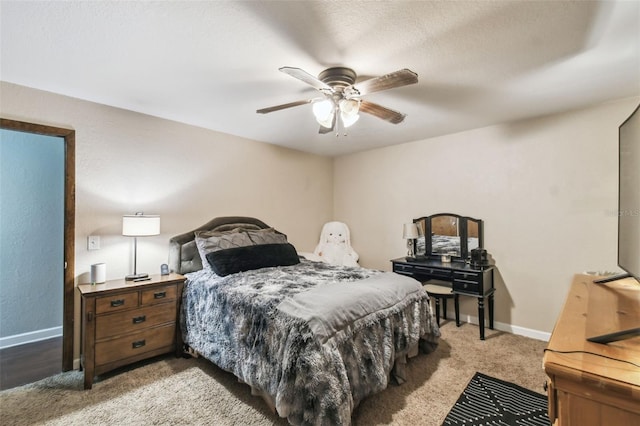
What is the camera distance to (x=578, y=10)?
1.51 meters

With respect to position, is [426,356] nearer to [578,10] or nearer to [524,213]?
[524,213]

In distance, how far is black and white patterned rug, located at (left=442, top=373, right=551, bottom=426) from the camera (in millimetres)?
1861

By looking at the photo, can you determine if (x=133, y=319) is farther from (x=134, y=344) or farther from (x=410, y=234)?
(x=410, y=234)

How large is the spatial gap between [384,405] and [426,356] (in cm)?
89

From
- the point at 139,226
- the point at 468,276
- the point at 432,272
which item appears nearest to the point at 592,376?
the point at 468,276

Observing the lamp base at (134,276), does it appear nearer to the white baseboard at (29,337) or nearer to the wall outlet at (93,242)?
the wall outlet at (93,242)

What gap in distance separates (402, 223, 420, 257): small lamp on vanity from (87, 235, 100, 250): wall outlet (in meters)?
3.44

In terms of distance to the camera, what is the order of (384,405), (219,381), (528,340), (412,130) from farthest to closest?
(412,130) < (528,340) < (219,381) < (384,405)

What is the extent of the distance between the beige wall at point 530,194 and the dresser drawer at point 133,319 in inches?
118

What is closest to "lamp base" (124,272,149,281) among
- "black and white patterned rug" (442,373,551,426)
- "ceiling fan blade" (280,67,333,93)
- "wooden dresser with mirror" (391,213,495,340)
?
"ceiling fan blade" (280,67,333,93)

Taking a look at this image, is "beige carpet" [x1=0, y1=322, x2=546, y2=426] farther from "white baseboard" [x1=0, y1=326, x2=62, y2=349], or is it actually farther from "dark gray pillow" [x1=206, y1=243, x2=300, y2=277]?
"white baseboard" [x1=0, y1=326, x2=62, y2=349]

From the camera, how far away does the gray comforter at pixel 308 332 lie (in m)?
1.64

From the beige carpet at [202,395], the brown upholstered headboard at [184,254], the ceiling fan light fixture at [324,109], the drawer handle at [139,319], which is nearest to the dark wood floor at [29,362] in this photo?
the beige carpet at [202,395]

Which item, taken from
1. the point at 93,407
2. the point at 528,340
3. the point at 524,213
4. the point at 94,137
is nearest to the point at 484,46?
the point at 524,213
